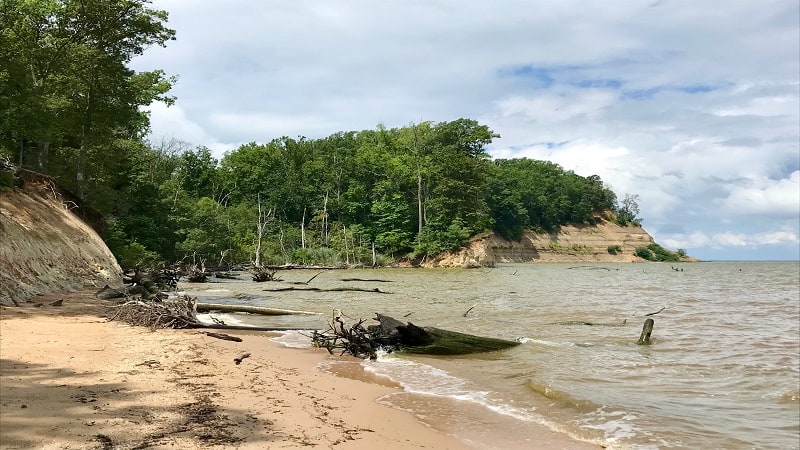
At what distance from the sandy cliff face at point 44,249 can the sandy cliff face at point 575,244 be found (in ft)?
252

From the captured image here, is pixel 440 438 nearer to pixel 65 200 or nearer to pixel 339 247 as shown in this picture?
pixel 65 200

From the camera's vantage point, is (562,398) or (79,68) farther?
(79,68)

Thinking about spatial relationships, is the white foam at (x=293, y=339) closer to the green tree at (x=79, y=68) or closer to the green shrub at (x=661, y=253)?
the green tree at (x=79, y=68)

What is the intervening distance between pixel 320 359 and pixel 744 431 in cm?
623

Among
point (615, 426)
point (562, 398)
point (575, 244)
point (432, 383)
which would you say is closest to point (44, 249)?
point (432, 383)

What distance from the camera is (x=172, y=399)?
16.5 feet

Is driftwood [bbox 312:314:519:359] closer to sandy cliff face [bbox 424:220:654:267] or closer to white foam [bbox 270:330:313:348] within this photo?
white foam [bbox 270:330:313:348]

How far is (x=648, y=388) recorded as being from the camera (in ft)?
26.0

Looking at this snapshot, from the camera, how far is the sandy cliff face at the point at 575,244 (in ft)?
325

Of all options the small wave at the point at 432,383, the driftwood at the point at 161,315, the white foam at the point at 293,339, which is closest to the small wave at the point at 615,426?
the small wave at the point at 432,383

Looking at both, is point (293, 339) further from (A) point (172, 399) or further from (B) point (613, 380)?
(B) point (613, 380)

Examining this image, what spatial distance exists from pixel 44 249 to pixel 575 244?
333 ft

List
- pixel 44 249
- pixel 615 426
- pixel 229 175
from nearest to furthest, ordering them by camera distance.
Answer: pixel 615 426 < pixel 44 249 < pixel 229 175

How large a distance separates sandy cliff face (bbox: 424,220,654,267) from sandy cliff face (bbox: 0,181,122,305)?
77.0m
